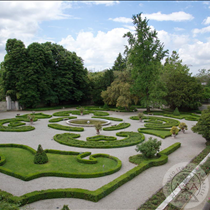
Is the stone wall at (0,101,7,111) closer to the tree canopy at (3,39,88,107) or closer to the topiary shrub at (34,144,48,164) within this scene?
the tree canopy at (3,39,88,107)

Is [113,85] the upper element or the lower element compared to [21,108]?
upper

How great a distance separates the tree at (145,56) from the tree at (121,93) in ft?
5.18

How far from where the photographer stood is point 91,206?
7.55 m

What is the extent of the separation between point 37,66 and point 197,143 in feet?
97.9

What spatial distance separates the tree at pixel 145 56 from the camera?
31.2m

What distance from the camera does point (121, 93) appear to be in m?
33.2

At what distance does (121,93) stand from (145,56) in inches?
288

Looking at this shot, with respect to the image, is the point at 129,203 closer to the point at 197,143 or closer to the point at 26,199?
the point at 26,199

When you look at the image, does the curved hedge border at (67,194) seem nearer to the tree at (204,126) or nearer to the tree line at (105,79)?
the tree at (204,126)

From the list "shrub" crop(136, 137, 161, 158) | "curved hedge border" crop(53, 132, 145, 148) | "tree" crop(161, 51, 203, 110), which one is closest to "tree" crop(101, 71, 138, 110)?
"tree" crop(161, 51, 203, 110)

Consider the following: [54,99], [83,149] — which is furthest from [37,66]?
[83,149]

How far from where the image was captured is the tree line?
104 feet

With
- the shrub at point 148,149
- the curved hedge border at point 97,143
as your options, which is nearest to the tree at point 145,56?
the curved hedge border at point 97,143

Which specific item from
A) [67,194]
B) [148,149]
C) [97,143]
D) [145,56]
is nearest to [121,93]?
[145,56]
